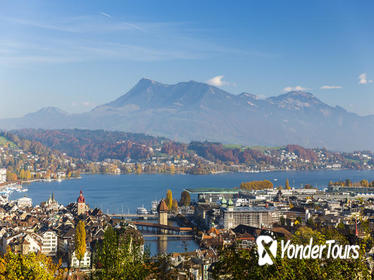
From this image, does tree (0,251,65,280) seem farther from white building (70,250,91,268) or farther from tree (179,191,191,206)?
tree (179,191,191,206)

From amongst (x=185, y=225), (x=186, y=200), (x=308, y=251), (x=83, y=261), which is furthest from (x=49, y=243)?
(x=186, y=200)

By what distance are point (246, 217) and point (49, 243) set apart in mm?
8163

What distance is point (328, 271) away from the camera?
555cm

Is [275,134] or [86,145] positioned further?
[275,134]

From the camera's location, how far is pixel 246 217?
23.0 m

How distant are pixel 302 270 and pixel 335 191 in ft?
104

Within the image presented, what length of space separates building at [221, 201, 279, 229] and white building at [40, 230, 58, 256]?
6.94m

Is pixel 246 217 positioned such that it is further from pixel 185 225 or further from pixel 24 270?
pixel 24 270

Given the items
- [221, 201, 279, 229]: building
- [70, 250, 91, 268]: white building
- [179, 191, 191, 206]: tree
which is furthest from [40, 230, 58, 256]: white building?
[179, 191, 191, 206]: tree

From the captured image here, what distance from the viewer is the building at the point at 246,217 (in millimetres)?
22594

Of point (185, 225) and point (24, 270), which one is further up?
point (24, 270)

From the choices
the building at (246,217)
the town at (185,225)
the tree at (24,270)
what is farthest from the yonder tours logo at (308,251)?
the building at (246,217)

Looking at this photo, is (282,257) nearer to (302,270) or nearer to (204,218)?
(302,270)

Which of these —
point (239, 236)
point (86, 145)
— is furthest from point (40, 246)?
point (86, 145)
